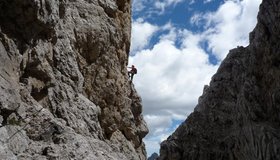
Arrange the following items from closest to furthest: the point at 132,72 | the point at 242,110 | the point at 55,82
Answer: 1. the point at 55,82
2. the point at 132,72
3. the point at 242,110

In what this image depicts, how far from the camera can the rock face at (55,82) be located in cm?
1366

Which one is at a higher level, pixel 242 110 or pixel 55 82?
pixel 242 110

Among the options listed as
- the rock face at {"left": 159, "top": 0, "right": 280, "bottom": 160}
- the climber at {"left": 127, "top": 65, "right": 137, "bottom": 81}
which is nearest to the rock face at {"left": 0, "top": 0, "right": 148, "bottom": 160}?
the climber at {"left": 127, "top": 65, "right": 137, "bottom": 81}

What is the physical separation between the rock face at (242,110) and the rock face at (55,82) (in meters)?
15.6

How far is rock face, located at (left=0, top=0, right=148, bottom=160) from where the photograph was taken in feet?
44.8

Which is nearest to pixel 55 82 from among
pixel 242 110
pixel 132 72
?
pixel 132 72

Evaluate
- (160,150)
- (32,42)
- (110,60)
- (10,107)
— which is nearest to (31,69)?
(32,42)

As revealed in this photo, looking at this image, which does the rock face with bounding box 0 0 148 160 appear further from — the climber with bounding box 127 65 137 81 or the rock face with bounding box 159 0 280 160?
the rock face with bounding box 159 0 280 160

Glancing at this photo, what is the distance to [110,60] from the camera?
30.4 metres

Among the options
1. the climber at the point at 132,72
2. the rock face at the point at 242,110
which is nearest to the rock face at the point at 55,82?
the climber at the point at 132,72

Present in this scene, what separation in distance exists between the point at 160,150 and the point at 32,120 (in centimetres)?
3657

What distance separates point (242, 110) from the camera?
146 feet

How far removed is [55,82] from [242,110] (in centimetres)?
2964

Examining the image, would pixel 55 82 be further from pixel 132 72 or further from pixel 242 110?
pixel 242 110
